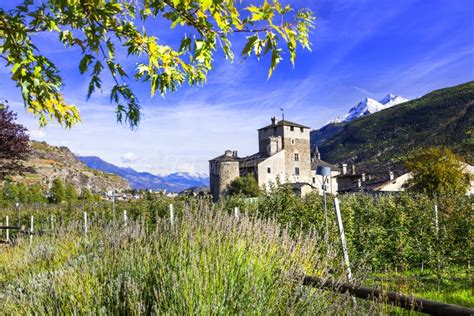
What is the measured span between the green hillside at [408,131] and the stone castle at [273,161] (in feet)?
81.9

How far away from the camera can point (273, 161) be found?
51.8 metres

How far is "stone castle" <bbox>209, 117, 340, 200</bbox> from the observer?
48.9m

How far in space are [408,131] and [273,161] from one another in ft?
228

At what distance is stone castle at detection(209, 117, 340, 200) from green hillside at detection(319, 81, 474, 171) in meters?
25.0

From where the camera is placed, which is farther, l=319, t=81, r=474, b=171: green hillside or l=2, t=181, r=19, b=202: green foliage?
l=319, t=81, r=474, b=171: green hillside

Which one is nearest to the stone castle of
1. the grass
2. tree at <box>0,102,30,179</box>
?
tree at <box>0,102,30,179</box>

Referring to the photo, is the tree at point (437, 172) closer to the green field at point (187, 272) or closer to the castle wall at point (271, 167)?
the green field at point (187, 272)

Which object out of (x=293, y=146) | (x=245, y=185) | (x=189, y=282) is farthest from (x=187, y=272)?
(x=293, y=146)

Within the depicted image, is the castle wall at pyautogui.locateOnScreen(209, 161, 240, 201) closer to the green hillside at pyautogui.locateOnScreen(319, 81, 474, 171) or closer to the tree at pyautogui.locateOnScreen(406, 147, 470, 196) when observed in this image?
the tree at pyautogui.locateOnScreen(406, 147, 470, 196)

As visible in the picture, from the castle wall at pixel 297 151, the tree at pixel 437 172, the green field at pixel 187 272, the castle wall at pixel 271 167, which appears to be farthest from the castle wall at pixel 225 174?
the green field at pixel 187 272

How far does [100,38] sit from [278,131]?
176 feet

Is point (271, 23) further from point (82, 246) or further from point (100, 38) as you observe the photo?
point (82, 246)

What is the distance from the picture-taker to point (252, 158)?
5491cm

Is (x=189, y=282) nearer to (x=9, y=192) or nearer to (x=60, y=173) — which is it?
(x=9, y=192)
